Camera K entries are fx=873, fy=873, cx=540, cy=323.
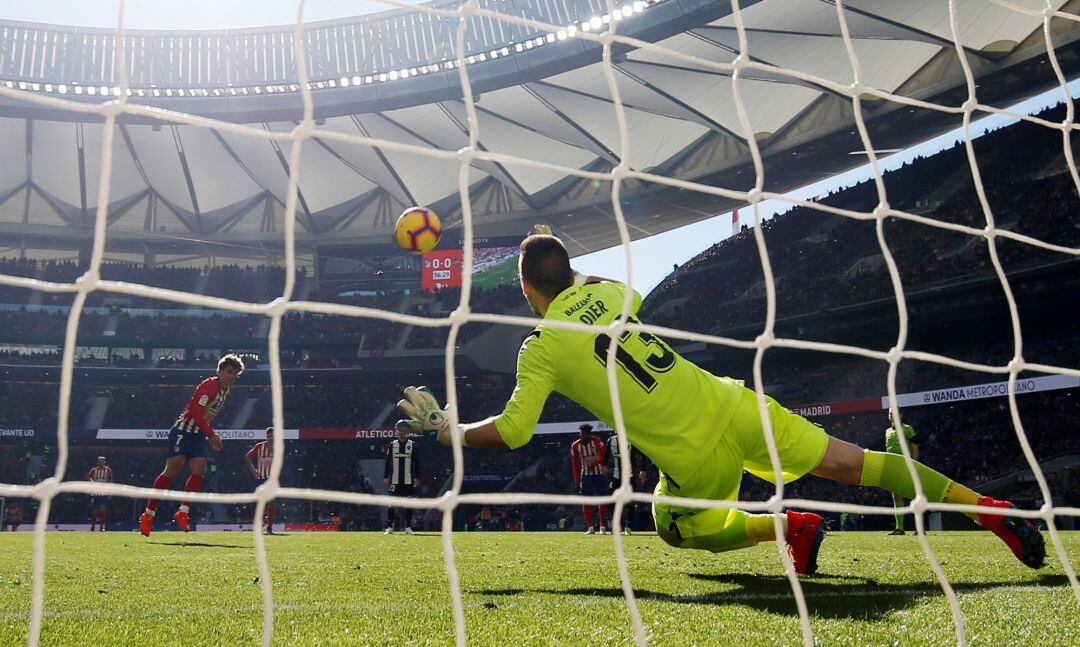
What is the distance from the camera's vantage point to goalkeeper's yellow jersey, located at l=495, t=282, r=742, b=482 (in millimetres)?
3684

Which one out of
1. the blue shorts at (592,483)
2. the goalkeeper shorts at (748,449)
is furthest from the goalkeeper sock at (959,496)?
the blue shorts at (592,483)

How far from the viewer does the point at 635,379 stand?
3.72 m

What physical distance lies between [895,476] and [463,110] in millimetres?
21860

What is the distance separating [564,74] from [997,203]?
12.3m

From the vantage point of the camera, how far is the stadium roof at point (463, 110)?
20.0 m

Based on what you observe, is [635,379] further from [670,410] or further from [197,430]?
[197,430]

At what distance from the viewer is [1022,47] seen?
19672 mm

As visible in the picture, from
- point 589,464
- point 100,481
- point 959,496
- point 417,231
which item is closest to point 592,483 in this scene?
point 589,464

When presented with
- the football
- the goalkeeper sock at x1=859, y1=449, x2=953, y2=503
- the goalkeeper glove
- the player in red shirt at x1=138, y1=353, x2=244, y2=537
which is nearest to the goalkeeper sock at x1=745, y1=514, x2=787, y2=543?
the goalkeeper sock at x1=859, y1=449, x2=953, y2=503

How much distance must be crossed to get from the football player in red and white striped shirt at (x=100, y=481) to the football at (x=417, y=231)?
1179cm

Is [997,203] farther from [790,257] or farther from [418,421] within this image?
[418,421]

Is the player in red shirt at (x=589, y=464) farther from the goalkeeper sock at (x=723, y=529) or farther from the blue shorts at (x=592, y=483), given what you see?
the goalkeeper sock at (x=723, y=529)

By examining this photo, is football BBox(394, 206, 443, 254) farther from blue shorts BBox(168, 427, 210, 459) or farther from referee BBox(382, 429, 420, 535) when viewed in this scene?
referee BBox(382, 429, 420, 535)

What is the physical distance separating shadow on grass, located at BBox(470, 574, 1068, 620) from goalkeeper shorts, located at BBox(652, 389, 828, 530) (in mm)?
449
